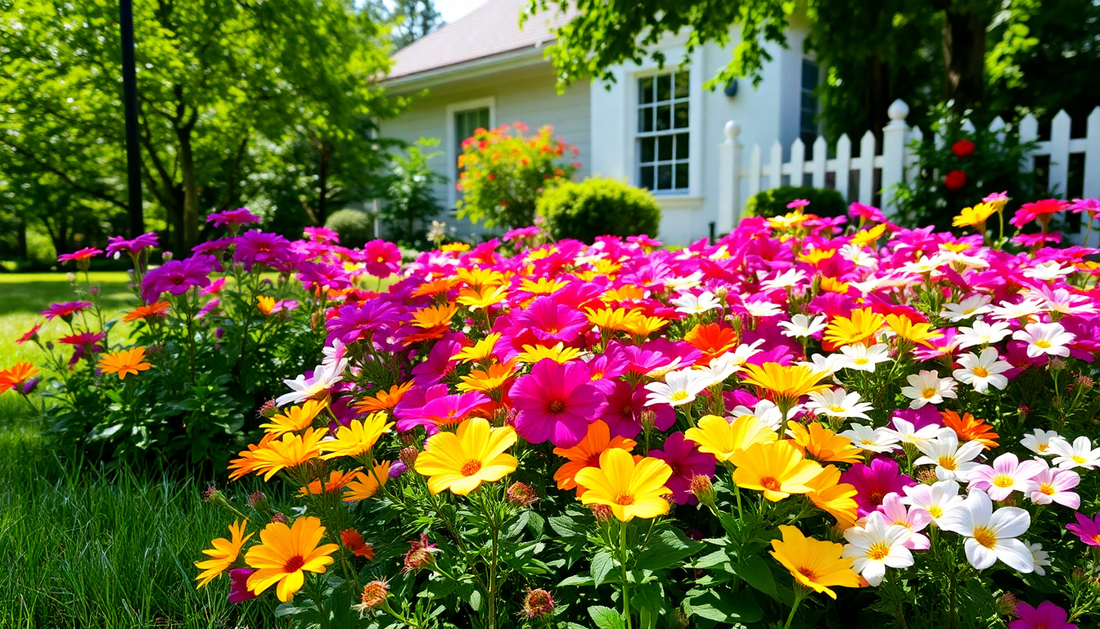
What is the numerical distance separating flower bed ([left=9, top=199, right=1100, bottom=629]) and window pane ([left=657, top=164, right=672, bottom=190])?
7709 mm

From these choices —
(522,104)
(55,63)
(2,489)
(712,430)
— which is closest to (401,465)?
(712,430)

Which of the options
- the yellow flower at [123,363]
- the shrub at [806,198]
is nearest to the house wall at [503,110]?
the shrub at [806,198]

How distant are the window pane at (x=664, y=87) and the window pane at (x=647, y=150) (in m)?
0.58

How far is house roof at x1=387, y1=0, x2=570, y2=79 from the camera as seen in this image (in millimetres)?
10320

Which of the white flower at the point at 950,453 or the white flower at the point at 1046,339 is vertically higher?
the white flower at the point at 1046,339

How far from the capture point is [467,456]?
2.89ft

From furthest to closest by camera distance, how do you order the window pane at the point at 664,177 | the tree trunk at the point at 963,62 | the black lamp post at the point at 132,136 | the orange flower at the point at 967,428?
the window pane at the point at 664,177
the tree trunk at the point at 963,62
the black lamp post at the point at 132,136
the orange flower at the point at 967,428

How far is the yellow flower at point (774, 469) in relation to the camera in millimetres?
792

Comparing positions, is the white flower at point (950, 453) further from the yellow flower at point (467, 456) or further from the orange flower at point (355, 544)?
the orange flower at point (355, 544)

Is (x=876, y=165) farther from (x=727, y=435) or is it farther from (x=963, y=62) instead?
(x=727, y=435)

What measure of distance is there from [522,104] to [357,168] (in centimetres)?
347

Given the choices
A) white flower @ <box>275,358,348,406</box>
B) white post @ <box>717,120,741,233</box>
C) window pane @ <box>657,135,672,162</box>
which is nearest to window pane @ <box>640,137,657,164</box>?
window pane @ <box>657,135,672,162</box>

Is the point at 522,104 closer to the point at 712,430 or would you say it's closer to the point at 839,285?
the point at 839,285

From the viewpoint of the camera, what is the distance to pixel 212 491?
1.16m
